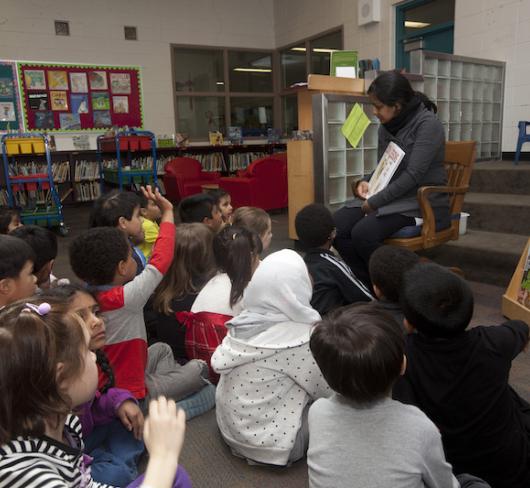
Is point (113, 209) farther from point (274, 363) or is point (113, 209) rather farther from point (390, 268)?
point (390, 268)

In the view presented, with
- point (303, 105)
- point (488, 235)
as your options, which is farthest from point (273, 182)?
point (488, 235)

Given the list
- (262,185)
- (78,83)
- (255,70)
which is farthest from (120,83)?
(262,185)

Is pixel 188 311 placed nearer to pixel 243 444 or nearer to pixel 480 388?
pixel 243 444

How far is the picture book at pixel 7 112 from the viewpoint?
712 cm

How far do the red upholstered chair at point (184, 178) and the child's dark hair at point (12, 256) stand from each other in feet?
18.0

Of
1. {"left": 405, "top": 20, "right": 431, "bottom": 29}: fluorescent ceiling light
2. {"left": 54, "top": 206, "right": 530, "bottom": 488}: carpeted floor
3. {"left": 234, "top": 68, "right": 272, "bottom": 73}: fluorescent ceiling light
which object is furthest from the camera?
{"left": 234, "top": 68, "right": 272, "bottom": 73}: fluorescent ceiling light

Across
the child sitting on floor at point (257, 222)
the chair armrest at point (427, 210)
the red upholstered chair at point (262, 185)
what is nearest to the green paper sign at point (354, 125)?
the chair armrest at point (427, 210)

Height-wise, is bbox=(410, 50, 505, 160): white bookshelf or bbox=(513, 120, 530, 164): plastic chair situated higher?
bbox=(410, 50, 505, 160): white bookshelf

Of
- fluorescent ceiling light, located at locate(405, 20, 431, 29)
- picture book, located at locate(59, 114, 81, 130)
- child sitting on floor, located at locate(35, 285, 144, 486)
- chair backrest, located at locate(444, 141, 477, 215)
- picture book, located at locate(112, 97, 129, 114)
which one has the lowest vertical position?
child sitting on floor, located at locate(35, 285, 144, 486)

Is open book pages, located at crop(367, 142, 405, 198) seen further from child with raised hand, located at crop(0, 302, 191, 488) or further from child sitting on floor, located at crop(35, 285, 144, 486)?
child with raised hand, located at crop(0, 302, 191, 488)

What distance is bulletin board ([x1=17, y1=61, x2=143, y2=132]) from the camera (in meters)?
7.32

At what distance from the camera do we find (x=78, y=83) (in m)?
7.64

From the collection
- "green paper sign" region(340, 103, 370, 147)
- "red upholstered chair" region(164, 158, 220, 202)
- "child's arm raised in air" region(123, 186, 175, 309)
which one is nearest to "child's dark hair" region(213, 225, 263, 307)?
"child's arm raised in air" region(123, 186, 175, 309)

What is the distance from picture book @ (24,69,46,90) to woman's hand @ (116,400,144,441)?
7373 mm
